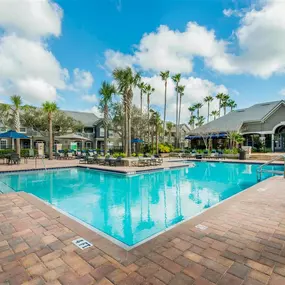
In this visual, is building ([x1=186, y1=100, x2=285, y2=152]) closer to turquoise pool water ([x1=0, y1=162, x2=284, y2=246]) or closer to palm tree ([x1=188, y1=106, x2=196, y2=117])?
palm tree ([x1=188, y1=106, x2=196, y2=117])

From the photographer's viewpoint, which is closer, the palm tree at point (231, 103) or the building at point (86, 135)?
the building at point (86, 135)

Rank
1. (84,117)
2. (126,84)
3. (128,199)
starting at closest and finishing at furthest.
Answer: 1. (128,199)
2. (126,84)
3. (84,117)

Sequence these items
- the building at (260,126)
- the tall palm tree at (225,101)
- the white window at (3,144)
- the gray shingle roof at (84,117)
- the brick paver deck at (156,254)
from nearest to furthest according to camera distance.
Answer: the brick paver deck at (156,254), the building at (260,126), the white window at (3,144), the gray shingle roof at (84,117), the tall palm tree at (225,101)

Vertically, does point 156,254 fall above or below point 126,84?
A: below

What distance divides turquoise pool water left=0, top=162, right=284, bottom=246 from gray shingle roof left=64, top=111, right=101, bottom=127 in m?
25.5

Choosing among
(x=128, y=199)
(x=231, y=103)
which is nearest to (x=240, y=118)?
(x=231, y=103)

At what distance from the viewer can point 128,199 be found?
25.8 ft

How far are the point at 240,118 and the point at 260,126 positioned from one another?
3.31m

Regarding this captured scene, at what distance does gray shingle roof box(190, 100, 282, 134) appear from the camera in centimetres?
2842

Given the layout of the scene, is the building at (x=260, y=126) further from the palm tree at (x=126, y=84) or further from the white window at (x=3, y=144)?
the white window at (x=3, y=144)

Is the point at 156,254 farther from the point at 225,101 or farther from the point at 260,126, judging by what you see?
the point at 225,101

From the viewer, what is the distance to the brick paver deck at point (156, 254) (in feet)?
7.99

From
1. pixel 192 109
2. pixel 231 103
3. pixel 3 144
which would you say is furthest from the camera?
pixel 192 109

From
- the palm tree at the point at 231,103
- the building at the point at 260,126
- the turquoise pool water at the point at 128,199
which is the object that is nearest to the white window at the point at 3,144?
Answer: the turquoise pool water at the point at 128,199
